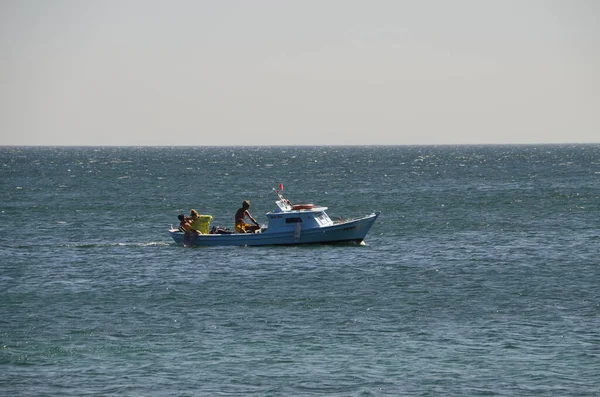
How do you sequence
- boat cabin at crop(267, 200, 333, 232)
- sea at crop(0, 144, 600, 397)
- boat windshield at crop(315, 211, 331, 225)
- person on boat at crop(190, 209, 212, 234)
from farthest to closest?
person on boat at crop(190, 209, 212, 234) < boat windshield at crop(315, 211, 331, 225) < boat cabin at crop(267, 200, 333, 232) < sea at crop(0, 144, 600, 397)

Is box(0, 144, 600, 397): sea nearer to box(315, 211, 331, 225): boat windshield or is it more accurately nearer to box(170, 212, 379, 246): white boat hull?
Answer: box(170, 212, 379, 246): white boat hull

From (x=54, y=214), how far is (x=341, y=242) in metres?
29.5

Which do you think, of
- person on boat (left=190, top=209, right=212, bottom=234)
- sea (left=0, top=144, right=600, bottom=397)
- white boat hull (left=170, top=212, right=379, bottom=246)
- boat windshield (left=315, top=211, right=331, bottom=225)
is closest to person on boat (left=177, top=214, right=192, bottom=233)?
person on boat (left=190, top=209, right=212, bottom=234)

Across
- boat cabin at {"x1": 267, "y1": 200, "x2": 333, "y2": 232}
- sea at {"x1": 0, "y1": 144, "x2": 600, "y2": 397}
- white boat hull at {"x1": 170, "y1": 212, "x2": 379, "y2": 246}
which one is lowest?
Answer: sea at {"x1": 0, "y1": 144, "x2": 600, "y2": 397}

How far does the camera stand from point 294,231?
48.5 m

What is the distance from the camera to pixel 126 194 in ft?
309

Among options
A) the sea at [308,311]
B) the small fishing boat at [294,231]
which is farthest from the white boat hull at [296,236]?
the sea at [308,311]

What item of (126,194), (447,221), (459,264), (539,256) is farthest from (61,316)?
(126,194)

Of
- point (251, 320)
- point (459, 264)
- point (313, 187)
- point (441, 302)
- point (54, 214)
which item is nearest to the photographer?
point (251, 320)

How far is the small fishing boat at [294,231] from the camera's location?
48531mm

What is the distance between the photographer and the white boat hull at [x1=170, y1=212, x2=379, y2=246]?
159 feet

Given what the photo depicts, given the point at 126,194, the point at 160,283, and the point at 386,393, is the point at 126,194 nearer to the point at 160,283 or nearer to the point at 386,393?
the point at 160,283

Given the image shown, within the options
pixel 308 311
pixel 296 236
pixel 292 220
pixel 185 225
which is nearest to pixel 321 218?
pixel 292 220

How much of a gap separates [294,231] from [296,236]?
0.85ft
